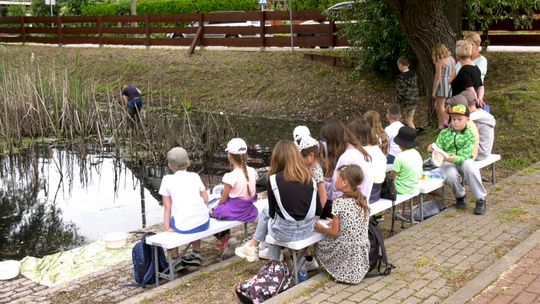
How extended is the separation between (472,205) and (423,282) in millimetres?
2461

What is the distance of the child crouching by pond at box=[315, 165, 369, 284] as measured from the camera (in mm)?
5223

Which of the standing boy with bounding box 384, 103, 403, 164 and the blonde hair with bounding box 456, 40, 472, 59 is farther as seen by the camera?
the blonde hair with bounding box 456, 40, 472, 59

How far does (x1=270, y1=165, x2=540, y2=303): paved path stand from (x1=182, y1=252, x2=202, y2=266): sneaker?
51.8 inches

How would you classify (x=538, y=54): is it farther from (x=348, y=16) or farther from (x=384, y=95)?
(x=348, y=16)

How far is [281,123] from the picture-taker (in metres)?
16.8

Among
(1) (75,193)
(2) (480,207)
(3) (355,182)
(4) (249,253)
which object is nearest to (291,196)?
(3) (355,182)

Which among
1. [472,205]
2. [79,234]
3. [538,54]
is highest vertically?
[538,54]

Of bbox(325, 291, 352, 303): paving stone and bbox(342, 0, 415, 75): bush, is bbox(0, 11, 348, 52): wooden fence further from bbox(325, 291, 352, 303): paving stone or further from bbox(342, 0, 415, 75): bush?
bbox(325, 291, 352, 303): paving stone

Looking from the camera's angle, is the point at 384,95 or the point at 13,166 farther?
the point at 384,95

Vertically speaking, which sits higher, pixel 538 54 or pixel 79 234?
pixel 538 54

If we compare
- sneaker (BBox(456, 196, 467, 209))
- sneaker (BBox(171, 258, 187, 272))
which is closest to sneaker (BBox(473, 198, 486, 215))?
sneaker (BBox(456, 196, 467, 209))

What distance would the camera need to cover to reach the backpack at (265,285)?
499 centimetres

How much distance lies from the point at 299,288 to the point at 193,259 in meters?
1.42

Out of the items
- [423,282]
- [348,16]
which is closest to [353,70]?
[348,16]
